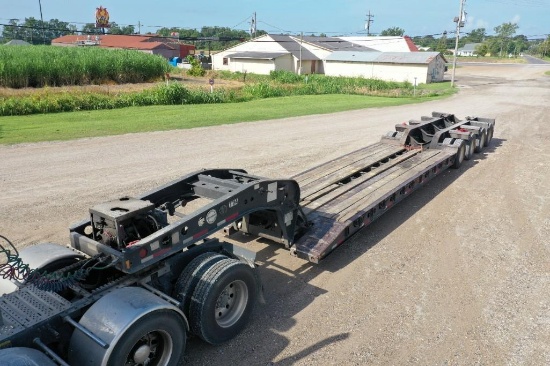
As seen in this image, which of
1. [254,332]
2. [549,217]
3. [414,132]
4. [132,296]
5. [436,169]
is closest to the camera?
[132,296]

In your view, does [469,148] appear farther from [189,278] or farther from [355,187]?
[189,278]

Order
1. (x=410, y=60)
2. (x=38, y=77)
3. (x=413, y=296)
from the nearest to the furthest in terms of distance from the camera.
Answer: (x=413, y=296)
(x=38, y=77)
(x=410, y=60)

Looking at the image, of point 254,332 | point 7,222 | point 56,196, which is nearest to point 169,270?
point 254,332

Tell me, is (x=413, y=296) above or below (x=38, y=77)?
below

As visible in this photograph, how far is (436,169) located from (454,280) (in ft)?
14.0

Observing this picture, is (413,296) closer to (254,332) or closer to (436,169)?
(254,332)

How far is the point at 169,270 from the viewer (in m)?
4.61

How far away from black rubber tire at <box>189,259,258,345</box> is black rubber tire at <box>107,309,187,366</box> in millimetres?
352

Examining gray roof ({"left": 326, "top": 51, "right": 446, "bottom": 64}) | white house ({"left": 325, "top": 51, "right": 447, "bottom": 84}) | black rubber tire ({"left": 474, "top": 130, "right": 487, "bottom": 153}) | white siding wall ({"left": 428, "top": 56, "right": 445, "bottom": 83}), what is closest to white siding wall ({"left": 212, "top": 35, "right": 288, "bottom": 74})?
gray roof ({"left": 326, "top": 51, "right": 446, "bottom": 64})

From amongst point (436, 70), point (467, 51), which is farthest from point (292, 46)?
point (467, 51)

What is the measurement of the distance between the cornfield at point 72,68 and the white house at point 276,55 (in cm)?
2123

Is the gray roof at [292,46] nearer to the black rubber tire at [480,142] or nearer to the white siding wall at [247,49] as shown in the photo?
the white siding wall at [247,49]

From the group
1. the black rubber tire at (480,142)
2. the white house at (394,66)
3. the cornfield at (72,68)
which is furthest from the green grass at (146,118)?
the white house at (394,66)

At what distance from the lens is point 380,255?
6938 millimetres
